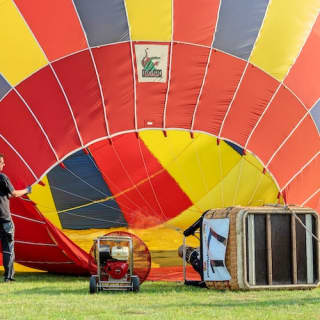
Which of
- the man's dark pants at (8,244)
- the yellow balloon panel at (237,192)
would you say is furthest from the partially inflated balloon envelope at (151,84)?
the yellow balloon panel at (237,192)

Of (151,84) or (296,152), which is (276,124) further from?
(151,84)

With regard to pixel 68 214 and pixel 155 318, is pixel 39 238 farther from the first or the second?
pixel 155 318

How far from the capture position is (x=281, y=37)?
8641mm

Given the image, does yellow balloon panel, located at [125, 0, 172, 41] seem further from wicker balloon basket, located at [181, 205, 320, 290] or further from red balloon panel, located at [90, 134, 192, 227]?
red balloon panel, located at [90, 134, 192, 227]

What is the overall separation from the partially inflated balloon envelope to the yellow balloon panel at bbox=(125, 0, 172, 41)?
0.4 inches

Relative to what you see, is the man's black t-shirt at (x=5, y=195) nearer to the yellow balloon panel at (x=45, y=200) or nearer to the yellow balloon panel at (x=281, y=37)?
the yellow balloon panel at (x=281, y=37)

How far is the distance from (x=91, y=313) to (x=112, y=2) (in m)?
4.04

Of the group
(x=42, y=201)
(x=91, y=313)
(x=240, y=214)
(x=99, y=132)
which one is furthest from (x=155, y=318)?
(x=42, y=201)

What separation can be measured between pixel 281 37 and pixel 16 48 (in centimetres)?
283

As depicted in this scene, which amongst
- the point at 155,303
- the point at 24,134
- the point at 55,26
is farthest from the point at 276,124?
the point at 155,303

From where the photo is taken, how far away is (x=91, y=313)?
508 centimetres

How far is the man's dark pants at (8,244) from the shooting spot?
312 inches

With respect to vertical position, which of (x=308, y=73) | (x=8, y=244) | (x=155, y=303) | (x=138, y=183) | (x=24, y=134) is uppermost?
(x=308, y=73)

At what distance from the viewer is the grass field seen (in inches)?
195
